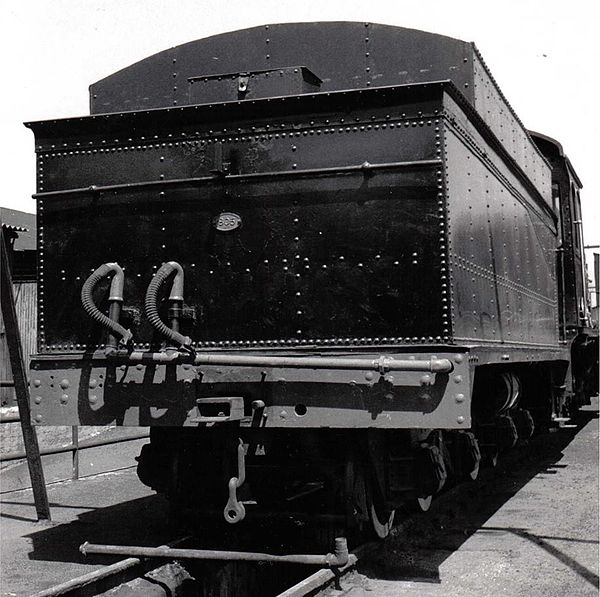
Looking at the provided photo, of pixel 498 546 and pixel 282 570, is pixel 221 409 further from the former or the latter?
pixel 498 546

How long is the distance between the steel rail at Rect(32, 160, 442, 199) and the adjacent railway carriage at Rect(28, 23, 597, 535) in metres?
0.01

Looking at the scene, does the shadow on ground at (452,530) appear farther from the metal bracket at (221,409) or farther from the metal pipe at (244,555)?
the metal bracket at (221,409)

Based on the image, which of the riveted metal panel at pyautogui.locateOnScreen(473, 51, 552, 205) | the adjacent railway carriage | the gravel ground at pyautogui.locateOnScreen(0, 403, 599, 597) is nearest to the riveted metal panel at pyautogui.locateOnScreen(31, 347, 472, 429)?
the adjacent railway carriage

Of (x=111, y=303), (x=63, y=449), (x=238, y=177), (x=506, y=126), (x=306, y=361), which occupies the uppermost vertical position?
(x=506, y=126)

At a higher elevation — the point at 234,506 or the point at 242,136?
the point at 242,136

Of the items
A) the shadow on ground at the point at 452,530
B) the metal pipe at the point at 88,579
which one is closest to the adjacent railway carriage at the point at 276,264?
the shadow on ground at the point at 452,530

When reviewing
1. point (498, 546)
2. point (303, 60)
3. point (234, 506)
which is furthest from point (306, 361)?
point (498, 546)

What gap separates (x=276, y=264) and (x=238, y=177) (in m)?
0.59

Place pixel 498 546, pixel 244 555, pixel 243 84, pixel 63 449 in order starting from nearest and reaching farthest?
pixel 244 555
pixel 243 84
pixel 498 546
pixel 63 449

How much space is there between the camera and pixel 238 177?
17.6 ft

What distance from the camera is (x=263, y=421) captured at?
5.02 meters

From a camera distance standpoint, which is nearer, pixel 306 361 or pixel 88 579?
pixel 88 579

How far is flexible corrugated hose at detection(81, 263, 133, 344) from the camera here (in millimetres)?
5184

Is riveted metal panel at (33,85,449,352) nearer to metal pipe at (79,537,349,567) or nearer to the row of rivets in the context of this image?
the row of rivets
